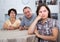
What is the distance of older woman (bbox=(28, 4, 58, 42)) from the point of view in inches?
75.4

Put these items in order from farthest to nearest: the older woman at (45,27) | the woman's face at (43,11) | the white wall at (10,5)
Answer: the white wall at (10,5), the woman's face at (43,11), the older woman at (45,27)

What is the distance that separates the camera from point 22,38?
1708 millimetres

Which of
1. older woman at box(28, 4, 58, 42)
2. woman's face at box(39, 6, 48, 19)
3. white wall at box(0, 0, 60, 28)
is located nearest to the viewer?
older woman at box(28, 4, 58, 42)

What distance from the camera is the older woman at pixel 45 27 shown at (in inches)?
75.4

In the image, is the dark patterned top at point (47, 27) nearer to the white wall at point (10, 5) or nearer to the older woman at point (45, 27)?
the older woman at point (45, 27)

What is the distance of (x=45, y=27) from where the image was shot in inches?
77.4

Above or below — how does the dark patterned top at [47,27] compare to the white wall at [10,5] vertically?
below

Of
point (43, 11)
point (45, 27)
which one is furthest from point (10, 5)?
point (45, 27)

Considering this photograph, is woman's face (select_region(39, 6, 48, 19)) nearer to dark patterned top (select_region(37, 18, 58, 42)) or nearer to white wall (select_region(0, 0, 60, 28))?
dark patterned top (select_region(37, 18, 58, 42))

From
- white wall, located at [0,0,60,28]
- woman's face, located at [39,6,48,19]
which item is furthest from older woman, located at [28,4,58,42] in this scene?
white wall, located at [0,0,60,28]

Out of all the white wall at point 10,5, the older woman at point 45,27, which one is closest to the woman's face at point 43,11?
the older woman at point 45,27

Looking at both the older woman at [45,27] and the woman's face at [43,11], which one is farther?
the woman's face at [43,11]

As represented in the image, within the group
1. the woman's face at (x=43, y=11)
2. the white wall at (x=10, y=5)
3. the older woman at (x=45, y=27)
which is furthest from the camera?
the white wall at (x=10, y=5)

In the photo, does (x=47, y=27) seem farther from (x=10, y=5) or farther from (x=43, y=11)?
(x=10, y=5)
